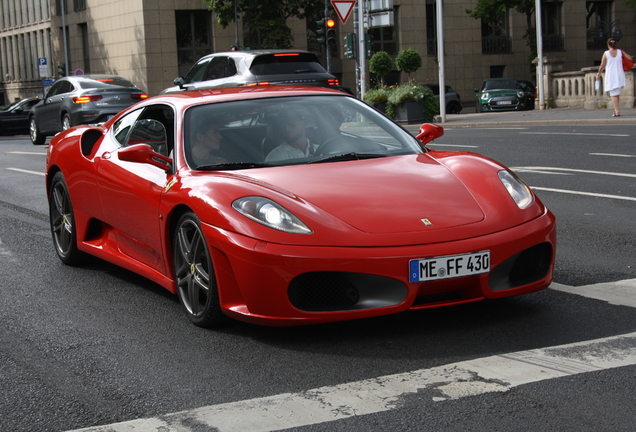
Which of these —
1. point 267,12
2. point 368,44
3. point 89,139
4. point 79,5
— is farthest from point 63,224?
point 79,5

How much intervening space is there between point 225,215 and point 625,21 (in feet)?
186

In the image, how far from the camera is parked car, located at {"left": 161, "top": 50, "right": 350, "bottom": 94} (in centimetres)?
1820

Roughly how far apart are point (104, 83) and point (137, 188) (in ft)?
54.1

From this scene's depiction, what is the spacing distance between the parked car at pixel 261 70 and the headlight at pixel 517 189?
1310 cm

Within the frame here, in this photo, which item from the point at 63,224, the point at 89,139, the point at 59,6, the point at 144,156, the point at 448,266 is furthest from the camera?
the point at 59,6

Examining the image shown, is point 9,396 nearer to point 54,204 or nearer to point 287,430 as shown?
point 287,430

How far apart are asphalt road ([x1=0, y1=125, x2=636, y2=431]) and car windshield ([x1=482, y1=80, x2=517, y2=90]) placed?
32.5 metres

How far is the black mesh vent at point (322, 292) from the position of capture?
432cm

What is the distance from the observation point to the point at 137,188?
215 inches

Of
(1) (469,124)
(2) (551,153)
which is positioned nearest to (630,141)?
(2) (551,153)

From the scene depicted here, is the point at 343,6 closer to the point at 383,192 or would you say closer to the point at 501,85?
the point at 501,85

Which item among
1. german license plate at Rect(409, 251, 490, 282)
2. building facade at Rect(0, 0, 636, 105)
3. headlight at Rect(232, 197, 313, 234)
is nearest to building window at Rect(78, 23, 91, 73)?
building facade at Rect(0, 0, 636, 105)

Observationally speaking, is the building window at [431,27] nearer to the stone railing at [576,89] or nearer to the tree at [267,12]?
the tree at [267,12]

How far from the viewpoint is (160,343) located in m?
4.58
